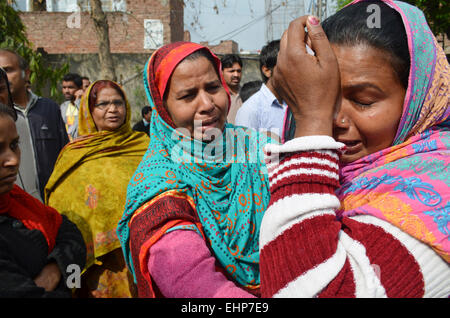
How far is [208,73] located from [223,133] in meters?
0.34

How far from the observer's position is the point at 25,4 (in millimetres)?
21500

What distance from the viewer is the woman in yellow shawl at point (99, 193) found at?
2.82 m

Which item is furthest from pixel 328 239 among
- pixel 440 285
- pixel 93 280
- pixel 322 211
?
pixel 93 280

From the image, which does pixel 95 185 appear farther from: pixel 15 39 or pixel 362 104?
pixel 15 39

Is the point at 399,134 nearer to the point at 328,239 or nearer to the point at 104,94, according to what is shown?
the point at 328,239

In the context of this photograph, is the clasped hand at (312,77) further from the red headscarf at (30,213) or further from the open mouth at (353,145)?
the red headscarf at (30,213)

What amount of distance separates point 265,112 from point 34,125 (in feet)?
7.70

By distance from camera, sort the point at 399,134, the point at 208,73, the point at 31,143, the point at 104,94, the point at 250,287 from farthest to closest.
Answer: the point at 104,94, the point at 31,143, the point at 208,73, the point at 250,287, the point at 399,134

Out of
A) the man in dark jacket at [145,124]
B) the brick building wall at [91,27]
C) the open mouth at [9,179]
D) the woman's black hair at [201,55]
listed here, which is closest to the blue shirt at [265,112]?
the woman's black hair at [201,55]

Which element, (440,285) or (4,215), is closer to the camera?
(440,285)

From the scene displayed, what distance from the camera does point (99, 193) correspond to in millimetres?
2920

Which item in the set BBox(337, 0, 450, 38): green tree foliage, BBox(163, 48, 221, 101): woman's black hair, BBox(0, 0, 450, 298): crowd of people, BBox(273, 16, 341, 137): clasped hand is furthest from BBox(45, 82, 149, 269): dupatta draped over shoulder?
BBox(337, 0, 450, 38): green tree foliage

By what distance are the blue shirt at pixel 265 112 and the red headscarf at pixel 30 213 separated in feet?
7.53

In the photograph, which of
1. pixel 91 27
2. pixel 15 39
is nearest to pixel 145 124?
pixel 15 39
